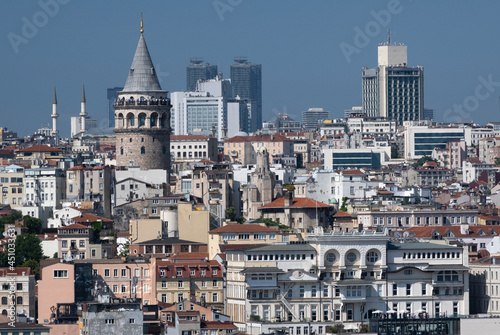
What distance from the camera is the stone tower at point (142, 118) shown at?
111875mm

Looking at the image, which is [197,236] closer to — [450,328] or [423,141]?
[450,328]

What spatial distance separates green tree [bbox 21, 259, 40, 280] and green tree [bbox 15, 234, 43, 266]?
71.8 inches

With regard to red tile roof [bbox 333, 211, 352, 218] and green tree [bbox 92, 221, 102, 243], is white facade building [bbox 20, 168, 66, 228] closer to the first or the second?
green tree [bbox 92, 221, 102, 243]

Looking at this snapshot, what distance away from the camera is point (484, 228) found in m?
98.2

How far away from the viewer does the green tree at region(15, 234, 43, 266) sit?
90.3m

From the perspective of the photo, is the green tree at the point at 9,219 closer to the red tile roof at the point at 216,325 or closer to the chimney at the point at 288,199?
the chimney at the point at 288,199

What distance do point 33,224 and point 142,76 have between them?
52.6 feet

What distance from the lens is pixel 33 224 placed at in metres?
101

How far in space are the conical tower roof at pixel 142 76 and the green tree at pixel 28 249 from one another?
874 inches

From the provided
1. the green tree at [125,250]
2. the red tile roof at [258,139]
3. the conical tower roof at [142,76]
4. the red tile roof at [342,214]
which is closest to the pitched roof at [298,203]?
the red tile roof at [342,214]

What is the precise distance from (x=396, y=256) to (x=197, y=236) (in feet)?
47.8

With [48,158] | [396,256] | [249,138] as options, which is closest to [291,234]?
[396,256]

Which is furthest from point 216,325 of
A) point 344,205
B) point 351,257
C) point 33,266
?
point 344,205

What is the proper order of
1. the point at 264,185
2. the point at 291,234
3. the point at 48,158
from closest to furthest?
the point at 291,234
the point at 264,185
the point at 48,158
